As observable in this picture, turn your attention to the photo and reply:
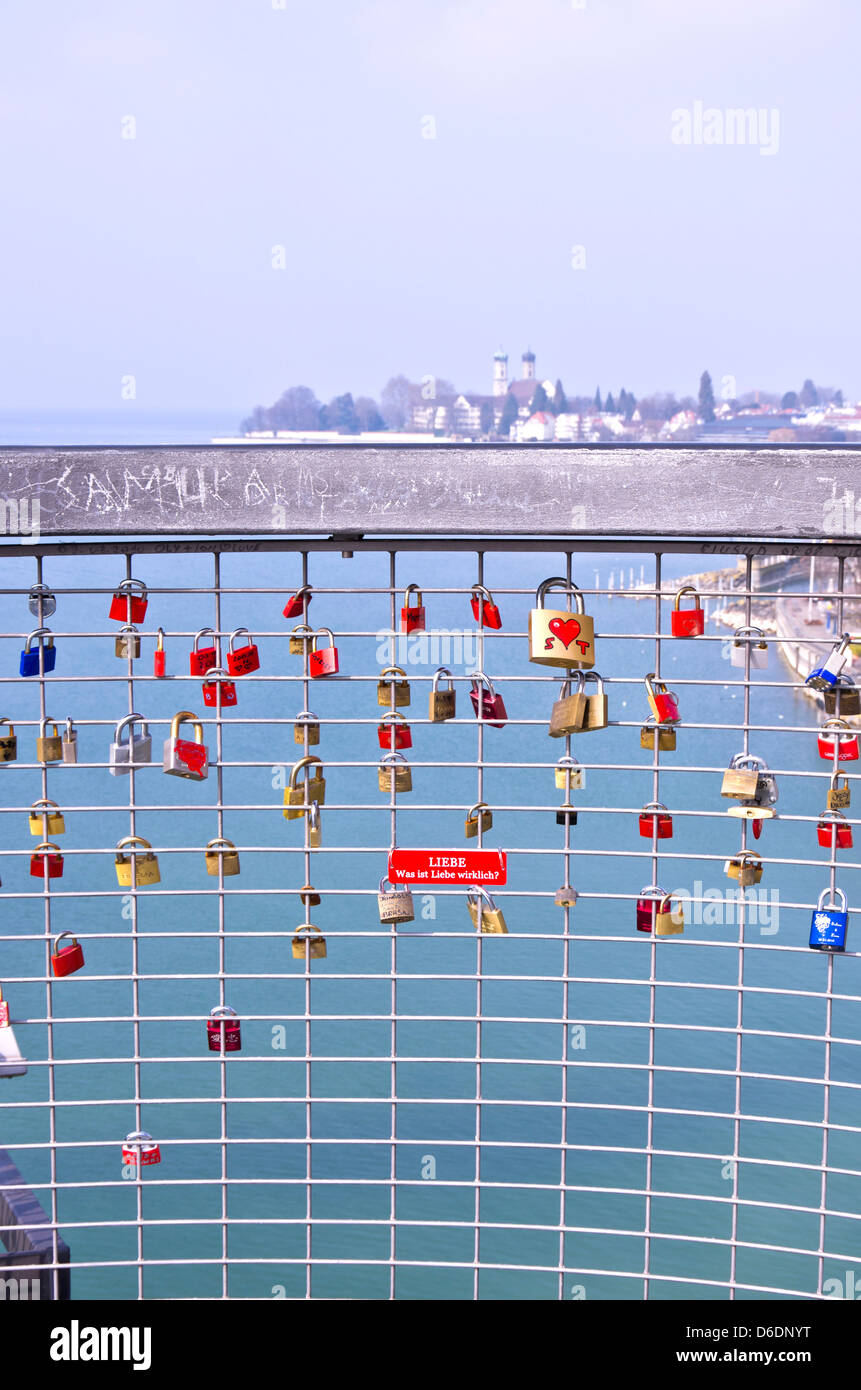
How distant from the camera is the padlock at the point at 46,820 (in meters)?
2.74

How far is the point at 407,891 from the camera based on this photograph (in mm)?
2783

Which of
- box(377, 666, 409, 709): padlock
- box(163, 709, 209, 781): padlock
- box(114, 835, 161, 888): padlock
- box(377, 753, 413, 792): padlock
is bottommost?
box(114, 835, 161, 888): padlock

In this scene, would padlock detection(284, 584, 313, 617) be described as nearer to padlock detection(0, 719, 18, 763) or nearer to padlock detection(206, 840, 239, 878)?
padlock detection(206, 840, 239, 878)

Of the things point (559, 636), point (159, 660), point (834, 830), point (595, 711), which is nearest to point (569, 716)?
point (595, 711)

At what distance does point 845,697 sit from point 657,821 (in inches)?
17.6

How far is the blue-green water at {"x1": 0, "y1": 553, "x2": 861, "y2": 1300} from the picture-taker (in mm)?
14930

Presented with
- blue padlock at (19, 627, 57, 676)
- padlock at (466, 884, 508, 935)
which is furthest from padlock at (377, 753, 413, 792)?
blue padlock at (19, 627, 57, 676)

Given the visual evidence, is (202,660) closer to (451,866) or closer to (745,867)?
(451,866)

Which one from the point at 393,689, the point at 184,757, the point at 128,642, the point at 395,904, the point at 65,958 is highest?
the point at 128,642

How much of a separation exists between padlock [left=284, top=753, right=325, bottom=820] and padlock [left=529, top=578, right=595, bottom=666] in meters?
0.51

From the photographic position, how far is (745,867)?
105 inches

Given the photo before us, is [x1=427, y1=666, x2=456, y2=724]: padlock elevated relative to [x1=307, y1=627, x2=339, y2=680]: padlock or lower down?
lower down
